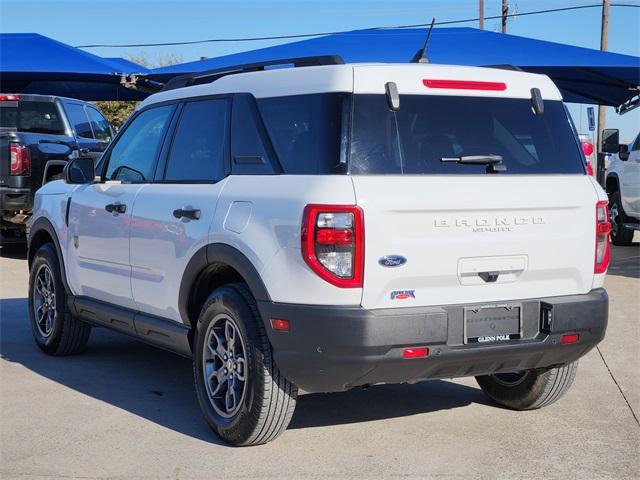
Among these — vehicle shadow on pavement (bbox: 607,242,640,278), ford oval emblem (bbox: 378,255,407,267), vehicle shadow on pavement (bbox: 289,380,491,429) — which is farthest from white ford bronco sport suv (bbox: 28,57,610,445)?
vehicle shadow on pavement (bbox: 607,242,640,278)

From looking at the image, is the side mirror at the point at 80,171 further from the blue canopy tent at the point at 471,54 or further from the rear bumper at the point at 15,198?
the blue canopy tent at the point at 471,54

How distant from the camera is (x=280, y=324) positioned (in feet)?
14.3

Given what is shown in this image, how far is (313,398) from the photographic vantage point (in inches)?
232

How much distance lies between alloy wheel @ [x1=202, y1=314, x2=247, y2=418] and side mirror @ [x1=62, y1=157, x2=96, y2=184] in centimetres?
198

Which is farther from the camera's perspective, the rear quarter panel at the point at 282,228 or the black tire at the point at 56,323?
the black tire at the point at 56,323

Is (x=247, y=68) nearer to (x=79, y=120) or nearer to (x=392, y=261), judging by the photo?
(x=392, y=261)

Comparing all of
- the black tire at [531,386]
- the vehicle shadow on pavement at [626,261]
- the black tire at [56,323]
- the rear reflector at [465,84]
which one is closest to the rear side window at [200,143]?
the rear reflector at [465,84]

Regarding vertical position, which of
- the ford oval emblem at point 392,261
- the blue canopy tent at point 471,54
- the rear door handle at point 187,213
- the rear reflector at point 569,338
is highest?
the blue canopy tent at point 471,54

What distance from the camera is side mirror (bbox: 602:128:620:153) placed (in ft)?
43.7

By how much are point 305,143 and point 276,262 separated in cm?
59

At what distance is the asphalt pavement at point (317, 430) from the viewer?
4.56 meters

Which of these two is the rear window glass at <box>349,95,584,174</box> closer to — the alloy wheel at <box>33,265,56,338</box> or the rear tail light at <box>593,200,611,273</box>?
the rear tail light at <box>593,200,611,273</box>

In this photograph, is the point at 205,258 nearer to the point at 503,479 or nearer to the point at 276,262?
the point at 276,262

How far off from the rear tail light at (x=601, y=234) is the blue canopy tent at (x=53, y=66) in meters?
12.0
